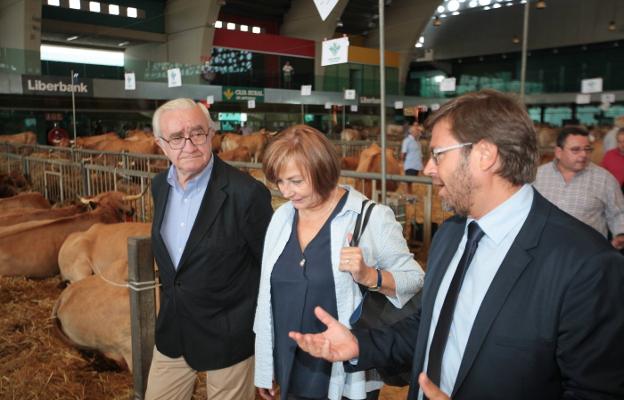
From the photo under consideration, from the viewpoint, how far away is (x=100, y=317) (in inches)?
150

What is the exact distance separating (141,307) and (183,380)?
603 mm

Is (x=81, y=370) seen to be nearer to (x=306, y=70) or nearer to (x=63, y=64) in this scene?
(x=63, y=64)

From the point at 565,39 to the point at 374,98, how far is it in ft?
45.6

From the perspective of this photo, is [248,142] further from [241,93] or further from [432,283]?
[432,283]

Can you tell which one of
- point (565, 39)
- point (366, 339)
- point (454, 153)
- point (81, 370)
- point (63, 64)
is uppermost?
point (565, 39)

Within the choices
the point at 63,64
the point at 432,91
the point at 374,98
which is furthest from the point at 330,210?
the point at 432,91

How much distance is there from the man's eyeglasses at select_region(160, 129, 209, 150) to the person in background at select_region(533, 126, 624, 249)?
3.06 meters

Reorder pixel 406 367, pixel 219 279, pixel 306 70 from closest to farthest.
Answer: pixel 406 367 < pixel 219 279 < pixel 306 70

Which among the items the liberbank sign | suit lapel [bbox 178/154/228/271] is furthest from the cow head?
the liberbank sign

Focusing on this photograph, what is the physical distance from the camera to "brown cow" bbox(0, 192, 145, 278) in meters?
5.57

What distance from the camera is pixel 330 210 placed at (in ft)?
6.91

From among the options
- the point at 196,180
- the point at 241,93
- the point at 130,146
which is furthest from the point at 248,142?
the point at 196,180

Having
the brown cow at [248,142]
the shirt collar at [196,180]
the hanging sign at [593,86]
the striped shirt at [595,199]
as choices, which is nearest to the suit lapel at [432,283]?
the shirt collar at [196,180]

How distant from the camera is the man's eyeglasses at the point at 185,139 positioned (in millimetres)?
2346
